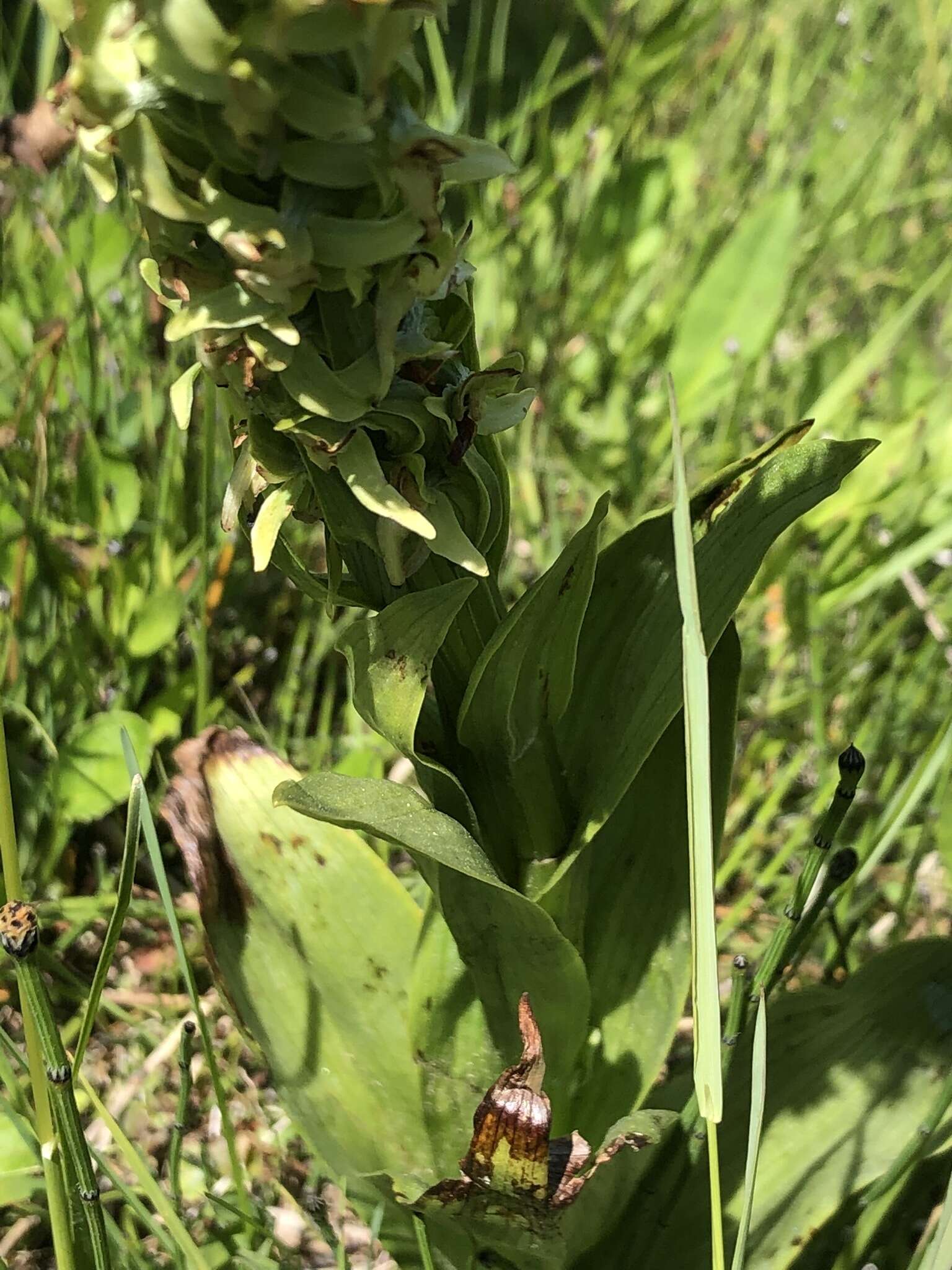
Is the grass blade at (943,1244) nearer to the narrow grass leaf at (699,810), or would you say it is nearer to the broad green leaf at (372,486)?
the narrow grass leaf at (699,810)

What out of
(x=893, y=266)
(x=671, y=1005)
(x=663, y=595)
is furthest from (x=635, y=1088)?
(x=893, y=266)

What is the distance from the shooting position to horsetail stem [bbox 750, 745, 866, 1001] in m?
0.64

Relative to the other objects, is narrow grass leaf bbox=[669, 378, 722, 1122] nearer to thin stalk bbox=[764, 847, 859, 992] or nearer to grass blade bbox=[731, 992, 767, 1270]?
grass blade bbox=[731, 992, 767, 1270]

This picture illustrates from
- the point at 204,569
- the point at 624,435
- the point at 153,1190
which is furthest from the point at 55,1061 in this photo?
the point at 624,435

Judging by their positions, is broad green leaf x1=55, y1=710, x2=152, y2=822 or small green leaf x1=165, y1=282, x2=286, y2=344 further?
broad green leaf x1=55, y1=710, x2=152, y2=822

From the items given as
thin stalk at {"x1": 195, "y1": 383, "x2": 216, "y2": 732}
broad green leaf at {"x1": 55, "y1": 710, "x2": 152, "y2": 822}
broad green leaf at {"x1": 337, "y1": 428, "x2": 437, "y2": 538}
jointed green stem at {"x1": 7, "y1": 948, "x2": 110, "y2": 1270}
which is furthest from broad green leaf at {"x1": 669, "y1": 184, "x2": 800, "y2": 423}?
jointed green stem at {"x1": 7, "y1": 948, "x2": 110, "y2": 1270}

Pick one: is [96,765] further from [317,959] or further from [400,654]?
[400,654]

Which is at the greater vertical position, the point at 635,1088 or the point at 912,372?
the point at 912,372

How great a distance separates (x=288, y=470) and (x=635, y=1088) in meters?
0.48

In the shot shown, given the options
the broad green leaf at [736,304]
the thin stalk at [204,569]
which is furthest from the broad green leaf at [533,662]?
the broad green leaf at [736,304]

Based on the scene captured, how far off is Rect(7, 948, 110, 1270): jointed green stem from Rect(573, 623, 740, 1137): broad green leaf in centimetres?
32

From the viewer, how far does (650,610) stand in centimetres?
66

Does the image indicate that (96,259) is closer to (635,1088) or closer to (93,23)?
(93,23)

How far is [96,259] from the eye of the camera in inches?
55.7
